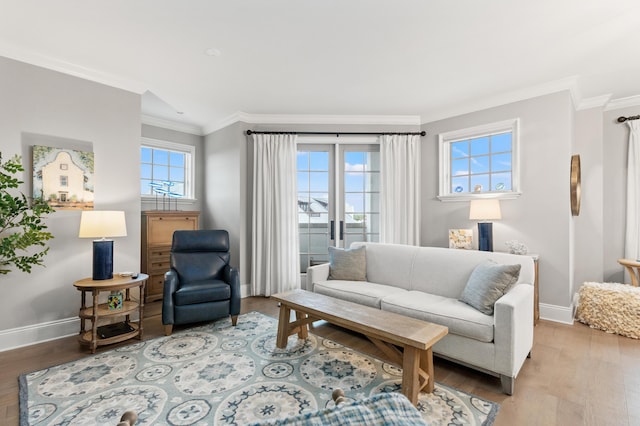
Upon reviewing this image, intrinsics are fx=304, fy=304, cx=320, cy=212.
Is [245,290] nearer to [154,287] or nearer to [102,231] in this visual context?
[154,287]

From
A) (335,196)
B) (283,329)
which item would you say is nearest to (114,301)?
(283,329)

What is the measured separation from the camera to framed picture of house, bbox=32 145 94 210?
290 centimetres

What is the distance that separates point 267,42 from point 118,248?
270cm

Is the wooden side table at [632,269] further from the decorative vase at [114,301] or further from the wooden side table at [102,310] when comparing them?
the decorative vase at [114,301]

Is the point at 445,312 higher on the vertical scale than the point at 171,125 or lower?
lower

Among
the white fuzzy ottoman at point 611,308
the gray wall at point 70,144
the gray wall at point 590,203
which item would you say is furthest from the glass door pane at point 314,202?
A: the gray wall at point 590,203

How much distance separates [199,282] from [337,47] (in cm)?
281

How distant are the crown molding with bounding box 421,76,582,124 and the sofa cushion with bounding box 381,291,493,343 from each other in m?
2.68

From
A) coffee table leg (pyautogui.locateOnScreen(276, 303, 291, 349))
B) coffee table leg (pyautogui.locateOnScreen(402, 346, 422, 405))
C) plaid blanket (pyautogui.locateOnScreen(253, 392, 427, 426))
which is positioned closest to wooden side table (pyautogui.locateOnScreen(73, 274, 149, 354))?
coffee table leg (pyautogui.locateOnScreen(276, 303, 291, 349))

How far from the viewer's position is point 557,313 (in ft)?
11.5

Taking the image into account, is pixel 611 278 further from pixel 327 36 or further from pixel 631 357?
pixel 327 36

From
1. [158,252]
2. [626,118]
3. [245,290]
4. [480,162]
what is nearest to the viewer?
[626,118]

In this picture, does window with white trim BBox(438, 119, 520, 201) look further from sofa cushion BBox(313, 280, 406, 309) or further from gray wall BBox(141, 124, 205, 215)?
gray wall BBox(141, 124, 205, 215)

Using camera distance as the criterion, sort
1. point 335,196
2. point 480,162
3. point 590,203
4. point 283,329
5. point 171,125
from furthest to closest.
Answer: point 171,125
point 335,196
point 480,162
point 590,203
point 283,329
